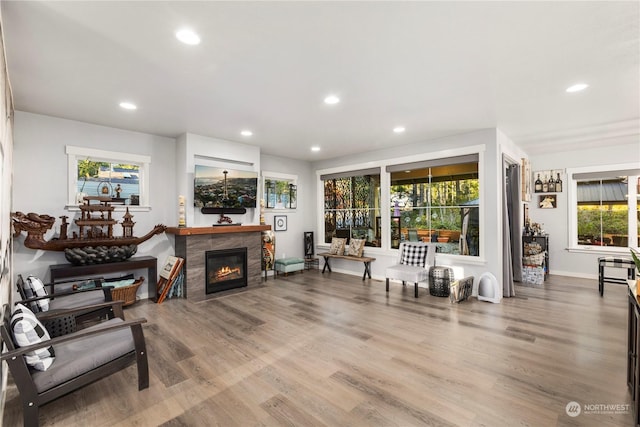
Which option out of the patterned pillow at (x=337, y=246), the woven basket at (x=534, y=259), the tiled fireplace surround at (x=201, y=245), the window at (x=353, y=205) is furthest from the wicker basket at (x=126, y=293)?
the woven basket at (x=534, y=259)

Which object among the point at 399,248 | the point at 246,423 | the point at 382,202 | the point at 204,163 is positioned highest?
the point at 204,163

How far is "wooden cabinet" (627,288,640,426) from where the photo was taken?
181cm

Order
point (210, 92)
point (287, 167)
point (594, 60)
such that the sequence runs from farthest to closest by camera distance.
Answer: point (287, 167), point (210, 92), point (594, 60)

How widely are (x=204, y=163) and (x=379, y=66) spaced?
11.8 ft

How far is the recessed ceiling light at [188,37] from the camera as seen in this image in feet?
7.22

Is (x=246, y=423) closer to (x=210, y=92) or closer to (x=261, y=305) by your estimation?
(x=261, y=305)

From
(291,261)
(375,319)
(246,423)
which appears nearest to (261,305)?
(375,319)

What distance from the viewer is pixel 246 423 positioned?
6.32ft

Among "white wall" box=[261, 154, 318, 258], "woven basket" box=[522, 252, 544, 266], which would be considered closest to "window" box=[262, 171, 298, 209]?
"white wall" box=[261, 154, 318, 258]

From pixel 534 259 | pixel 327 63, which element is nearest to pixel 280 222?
pixel 327 63

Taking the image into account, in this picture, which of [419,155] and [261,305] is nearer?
[261,305]

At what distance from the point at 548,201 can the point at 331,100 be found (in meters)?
5.82

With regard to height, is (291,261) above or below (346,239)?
below

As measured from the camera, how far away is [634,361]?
2.06 meters
